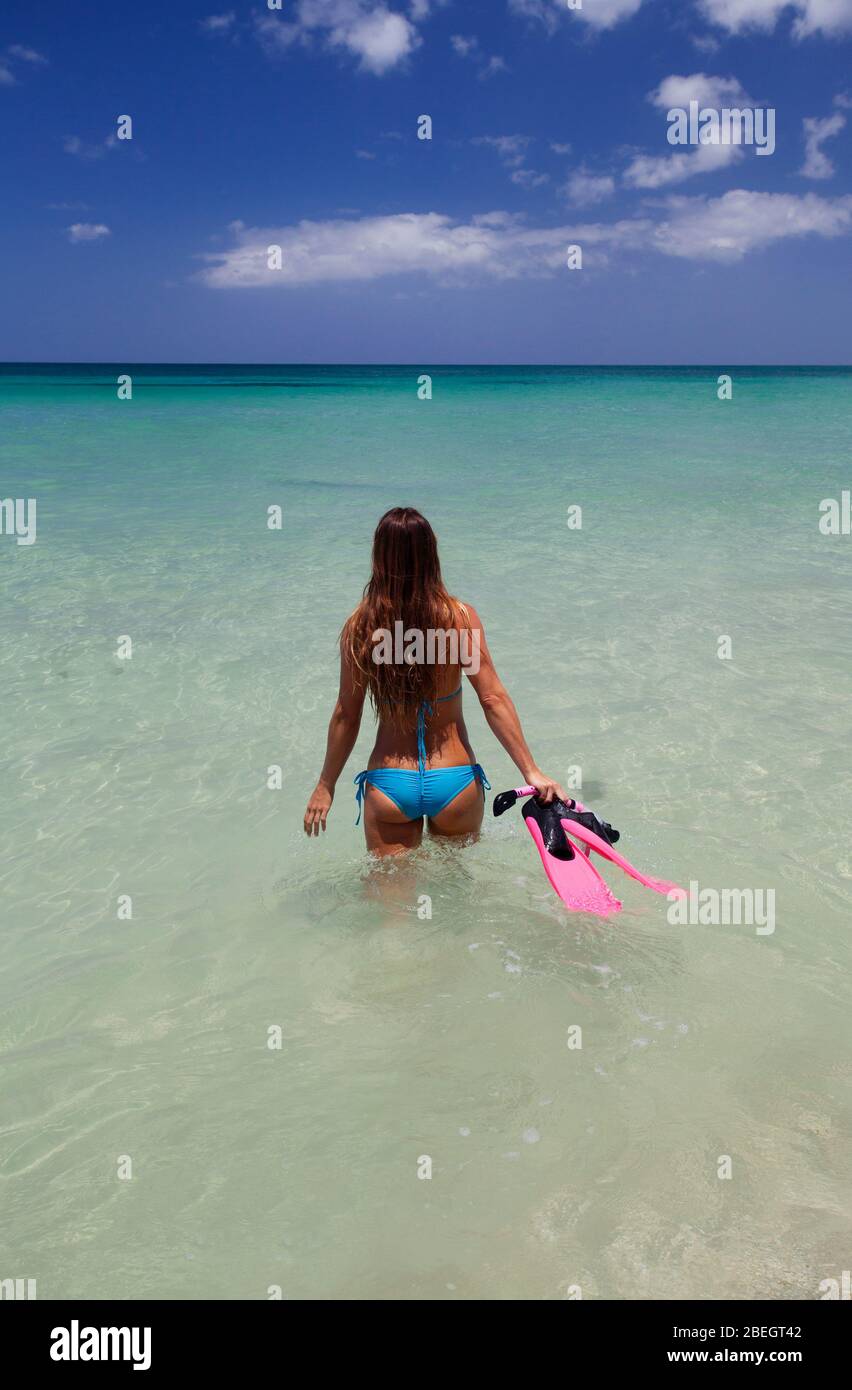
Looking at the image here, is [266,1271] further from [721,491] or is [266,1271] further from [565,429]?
[565,429]

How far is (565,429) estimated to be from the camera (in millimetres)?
28125

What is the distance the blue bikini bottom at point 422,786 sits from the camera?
3.62 metres

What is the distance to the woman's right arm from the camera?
352 cm

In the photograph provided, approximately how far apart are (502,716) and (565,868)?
0.65 metres

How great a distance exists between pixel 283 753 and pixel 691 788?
242cm

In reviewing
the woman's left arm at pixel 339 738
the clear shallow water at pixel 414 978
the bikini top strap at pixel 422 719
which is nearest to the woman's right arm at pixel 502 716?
the bikini top strap at pixel 422 719

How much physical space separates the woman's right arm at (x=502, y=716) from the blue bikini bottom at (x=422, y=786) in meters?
0.17

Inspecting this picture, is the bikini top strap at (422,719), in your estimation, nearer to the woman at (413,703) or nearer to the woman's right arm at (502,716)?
the woman at (413,703)

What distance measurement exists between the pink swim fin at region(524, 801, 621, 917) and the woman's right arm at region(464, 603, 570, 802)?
0.10 metres

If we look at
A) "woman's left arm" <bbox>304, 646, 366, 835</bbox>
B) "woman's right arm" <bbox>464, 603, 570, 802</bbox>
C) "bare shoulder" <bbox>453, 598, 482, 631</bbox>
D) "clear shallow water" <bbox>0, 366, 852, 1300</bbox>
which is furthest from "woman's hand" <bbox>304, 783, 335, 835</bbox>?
"bare shoulder" <bbox>453, 598, 482, 631</bbox>

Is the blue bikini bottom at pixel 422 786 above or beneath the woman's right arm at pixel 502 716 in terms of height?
beneath

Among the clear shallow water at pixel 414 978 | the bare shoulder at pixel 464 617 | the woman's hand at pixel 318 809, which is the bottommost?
the clear shallow water at pixel 414 978
